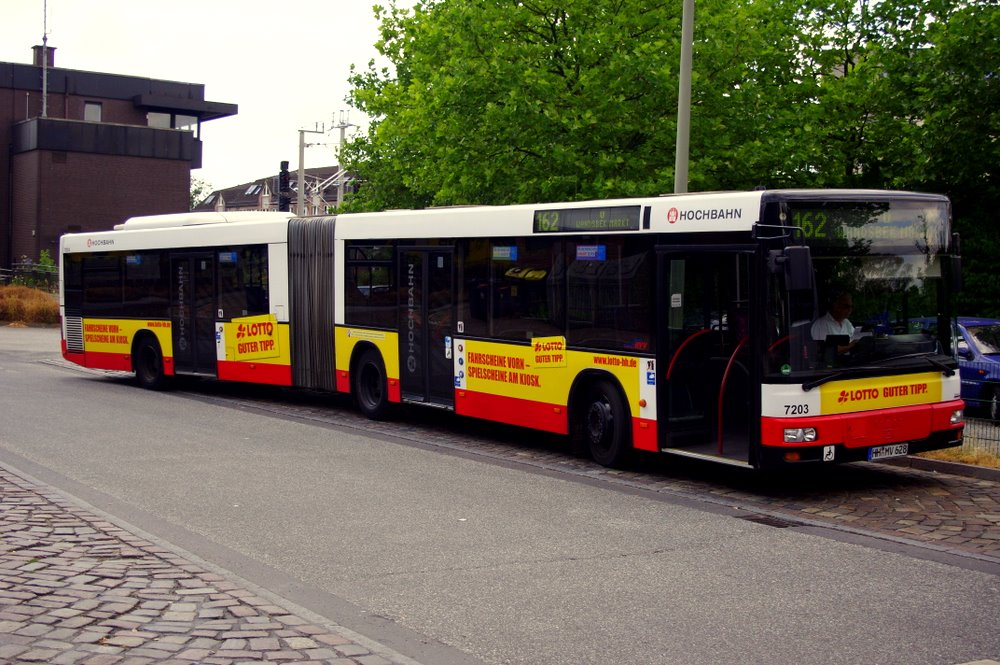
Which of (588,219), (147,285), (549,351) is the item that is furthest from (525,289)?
(147,285)

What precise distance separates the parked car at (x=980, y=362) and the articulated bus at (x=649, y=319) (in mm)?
6126

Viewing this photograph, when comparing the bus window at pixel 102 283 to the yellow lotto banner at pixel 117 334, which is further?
the bus window at pixel 102 283

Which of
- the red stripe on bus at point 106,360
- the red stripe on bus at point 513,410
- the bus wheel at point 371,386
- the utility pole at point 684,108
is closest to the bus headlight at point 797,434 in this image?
the red stripe on bus at point 513,410

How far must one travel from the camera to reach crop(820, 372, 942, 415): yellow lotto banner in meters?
10.5

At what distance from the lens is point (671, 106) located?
22484 millimetres

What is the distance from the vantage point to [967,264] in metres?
23.5

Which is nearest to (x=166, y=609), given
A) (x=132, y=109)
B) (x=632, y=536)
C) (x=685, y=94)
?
(x=632, y=536)

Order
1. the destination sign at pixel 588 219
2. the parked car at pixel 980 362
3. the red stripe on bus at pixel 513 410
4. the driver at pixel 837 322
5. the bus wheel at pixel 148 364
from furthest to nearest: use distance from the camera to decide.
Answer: the bus wheel at pixel 148 364, the parked car at pixel 980 362, the red stripe on bus at pixel 513 410, the destination sign at pixel 588 219, the driver at pixel 837 322

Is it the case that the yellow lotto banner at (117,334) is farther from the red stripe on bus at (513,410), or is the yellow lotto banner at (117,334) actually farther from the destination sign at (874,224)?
the destination sign at (874,224)

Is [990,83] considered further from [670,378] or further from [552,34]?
[670,378]

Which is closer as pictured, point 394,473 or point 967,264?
point 394,473

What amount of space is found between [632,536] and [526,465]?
148 inches

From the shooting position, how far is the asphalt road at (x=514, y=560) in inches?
245

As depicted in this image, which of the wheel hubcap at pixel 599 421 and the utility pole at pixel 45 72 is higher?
the utility pole at pixel 45 72
